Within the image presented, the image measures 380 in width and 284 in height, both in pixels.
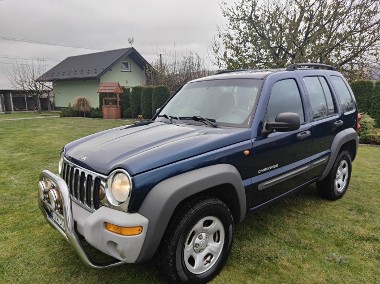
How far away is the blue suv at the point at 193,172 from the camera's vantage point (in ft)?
7.28

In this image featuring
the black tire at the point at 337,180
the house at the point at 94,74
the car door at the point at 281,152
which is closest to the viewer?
the car door at the point at 281,152

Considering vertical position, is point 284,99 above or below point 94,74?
below

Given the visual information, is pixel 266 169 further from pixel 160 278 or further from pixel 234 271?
pixel 160 278

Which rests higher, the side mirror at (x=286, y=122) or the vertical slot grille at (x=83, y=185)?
the side mirror at (x=286, y=122)

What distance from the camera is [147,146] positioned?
8.50 feet

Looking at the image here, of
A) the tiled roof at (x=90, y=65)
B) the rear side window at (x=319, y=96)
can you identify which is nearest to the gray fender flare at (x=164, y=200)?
the rear side window at (x=319, y=96)

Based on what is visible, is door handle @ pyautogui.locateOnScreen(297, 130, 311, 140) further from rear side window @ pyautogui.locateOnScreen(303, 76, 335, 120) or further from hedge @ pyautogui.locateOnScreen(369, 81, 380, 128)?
hedge @ pyautogui.locateOnScreen(369, 81, 380, 128)

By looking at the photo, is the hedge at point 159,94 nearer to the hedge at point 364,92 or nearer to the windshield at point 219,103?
A: the hedge at point 364,92

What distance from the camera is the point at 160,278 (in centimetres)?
271

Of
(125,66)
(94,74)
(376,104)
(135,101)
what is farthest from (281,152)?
(125,66)

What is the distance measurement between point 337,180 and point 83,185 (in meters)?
3.82

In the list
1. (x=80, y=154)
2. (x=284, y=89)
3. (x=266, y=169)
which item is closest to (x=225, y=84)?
(x=284, y=89)

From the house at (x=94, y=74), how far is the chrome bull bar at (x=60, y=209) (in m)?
22.9

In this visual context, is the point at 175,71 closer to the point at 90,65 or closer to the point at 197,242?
the point at 90,65
